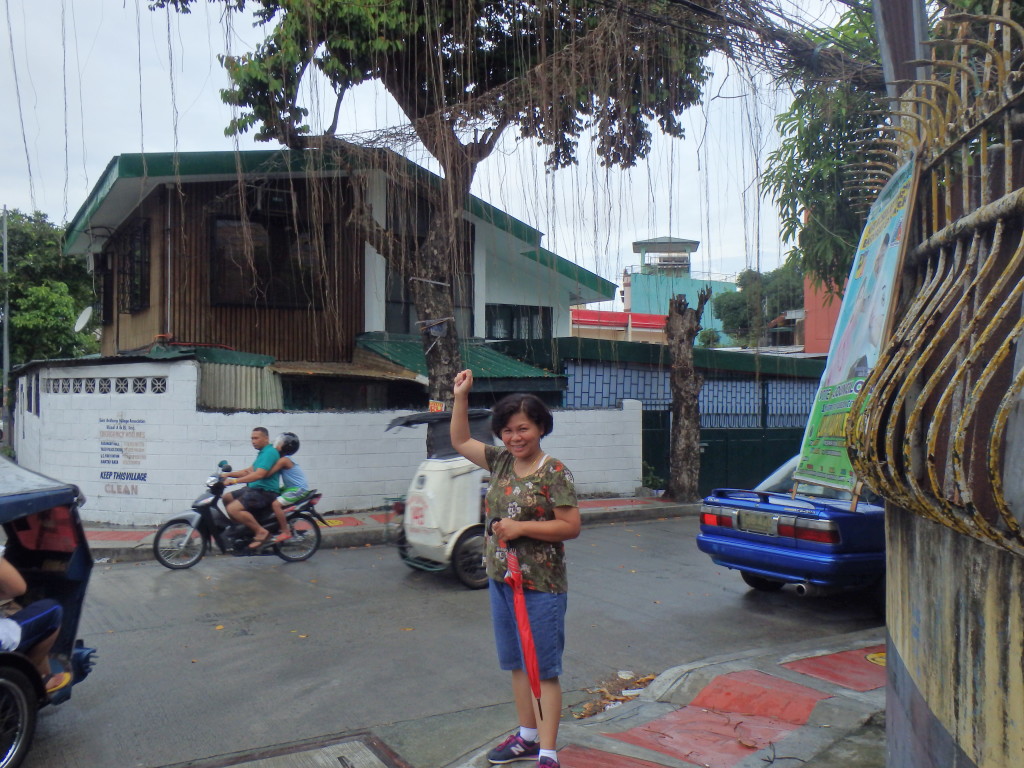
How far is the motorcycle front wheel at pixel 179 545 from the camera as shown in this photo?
9.01 meters

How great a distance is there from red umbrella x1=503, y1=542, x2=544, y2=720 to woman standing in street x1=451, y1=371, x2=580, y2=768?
0.02m

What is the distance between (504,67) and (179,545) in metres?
6.30

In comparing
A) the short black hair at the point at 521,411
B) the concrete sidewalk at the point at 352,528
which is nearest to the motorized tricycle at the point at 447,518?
the concrete sidewalk at the point at 352,528

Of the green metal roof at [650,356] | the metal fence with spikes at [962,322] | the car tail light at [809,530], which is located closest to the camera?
the metal fence with spikes at [962,322]

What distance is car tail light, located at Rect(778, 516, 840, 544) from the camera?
6684 millimetres

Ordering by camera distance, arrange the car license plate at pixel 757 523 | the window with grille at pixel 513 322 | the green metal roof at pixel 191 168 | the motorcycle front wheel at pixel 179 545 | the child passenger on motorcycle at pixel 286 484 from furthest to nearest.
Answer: the window with grille at pixel 513 322
the green metal roof at pixel 191 168
the child passenger on motorcycle at pixel 286 484
the motorcycle front wheel at pixel 179 545
the car license plate at pixel 757 523

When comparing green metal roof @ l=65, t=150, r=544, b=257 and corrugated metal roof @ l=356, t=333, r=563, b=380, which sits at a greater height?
green metal roof @ l=65, t=150, r=544, b=257

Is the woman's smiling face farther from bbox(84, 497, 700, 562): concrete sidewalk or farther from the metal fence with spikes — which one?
bbox(84, 497, 700, 562): concrete sidewalk

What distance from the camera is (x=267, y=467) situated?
928 cm

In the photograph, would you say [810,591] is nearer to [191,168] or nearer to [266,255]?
[266,255]

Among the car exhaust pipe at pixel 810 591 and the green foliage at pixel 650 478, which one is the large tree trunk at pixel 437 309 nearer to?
the green foliage at pixel 650 478

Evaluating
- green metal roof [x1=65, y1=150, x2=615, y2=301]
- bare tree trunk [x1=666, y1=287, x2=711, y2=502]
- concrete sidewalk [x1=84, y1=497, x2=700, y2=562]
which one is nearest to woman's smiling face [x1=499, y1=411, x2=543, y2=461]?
concrete sidewalk [x1=84, y1=497, x2=700, y2=562]

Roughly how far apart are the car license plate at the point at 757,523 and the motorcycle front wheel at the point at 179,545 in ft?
18.0

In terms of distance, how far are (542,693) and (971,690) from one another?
1651mm
